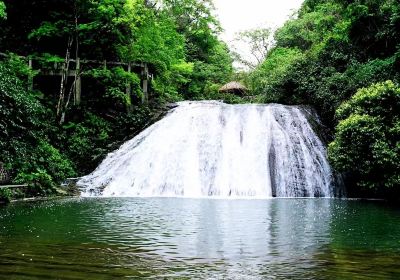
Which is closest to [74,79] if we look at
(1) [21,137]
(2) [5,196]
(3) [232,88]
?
(1) [21,137]

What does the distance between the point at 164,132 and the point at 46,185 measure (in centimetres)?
655

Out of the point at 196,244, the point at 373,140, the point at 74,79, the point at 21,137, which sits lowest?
the point at 196,244

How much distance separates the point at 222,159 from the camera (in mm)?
18094

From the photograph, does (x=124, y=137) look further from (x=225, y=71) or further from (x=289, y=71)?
(x=225, y=71)

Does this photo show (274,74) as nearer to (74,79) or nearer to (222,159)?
(222,159)

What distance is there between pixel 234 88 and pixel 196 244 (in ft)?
112

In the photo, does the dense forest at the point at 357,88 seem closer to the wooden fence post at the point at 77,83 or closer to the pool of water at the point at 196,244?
the pool of water at the point at 196,244

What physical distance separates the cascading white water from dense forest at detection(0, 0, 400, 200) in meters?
1.10

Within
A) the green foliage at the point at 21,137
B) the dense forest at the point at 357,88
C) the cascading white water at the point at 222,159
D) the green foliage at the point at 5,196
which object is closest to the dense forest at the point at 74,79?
the green foliage at the point at 21,137

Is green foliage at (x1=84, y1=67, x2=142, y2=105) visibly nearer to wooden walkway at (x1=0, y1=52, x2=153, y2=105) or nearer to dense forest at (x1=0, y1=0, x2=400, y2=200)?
dense forest at (x1=0, y1=0, x2=400, y2=200)

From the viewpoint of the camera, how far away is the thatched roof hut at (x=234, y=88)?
39656mm

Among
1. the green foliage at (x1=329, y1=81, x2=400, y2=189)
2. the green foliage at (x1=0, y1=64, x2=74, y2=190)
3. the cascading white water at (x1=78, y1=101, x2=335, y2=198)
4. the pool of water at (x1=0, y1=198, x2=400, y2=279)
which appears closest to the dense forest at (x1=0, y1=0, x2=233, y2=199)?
the green foliage at (x1=0, y1=64, x2=74, y2=190)

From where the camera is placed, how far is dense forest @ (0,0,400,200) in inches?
576

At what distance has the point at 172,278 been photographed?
13.9ft
